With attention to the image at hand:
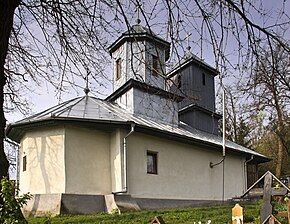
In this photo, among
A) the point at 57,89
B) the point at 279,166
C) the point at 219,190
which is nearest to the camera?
the point at 57,89

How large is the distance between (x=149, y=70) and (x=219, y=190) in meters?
15.3

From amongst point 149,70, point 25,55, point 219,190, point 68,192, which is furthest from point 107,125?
point 149,70

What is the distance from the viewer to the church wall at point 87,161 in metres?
14.8

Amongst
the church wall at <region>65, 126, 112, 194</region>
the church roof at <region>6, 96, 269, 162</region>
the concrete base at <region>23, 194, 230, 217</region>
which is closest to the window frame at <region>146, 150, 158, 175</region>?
the church roof at <region>6, 96, 269, 162</region>

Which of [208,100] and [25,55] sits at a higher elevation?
[208,100]

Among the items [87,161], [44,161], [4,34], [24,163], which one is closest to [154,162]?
[87,161]

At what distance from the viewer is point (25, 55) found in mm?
6895

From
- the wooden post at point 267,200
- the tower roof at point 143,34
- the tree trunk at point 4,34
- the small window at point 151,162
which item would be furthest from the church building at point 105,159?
the tree trunk at point 4,34

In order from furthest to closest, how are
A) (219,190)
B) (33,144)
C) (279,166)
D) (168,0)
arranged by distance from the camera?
(279,166) < (219,190) < (33,144) < (168,0)

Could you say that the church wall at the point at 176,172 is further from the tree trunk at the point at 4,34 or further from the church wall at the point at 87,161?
the tree trunk at the point at 4,34

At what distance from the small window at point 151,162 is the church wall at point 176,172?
0.14 m

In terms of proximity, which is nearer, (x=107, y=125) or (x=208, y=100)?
(x=107, y=125)

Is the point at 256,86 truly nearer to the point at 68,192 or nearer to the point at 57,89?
the point at 57,89

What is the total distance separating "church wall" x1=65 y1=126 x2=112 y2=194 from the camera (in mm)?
14805
